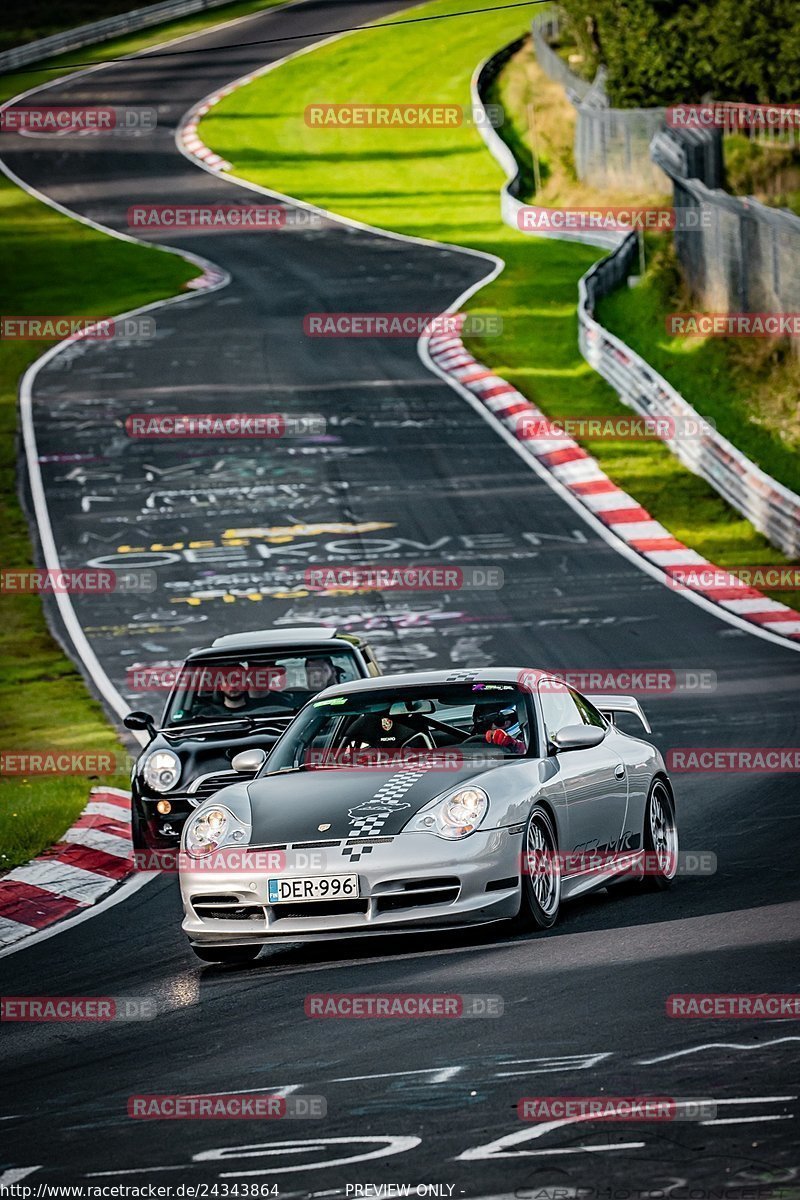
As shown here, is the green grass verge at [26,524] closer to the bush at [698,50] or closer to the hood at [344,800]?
the hood at [344,800]

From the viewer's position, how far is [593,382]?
29344mm

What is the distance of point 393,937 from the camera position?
30.1ft

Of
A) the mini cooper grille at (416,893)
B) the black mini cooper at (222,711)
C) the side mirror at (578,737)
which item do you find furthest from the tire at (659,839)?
the black mini cooper at (222,711)

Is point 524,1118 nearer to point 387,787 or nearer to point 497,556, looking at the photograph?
point 387,787

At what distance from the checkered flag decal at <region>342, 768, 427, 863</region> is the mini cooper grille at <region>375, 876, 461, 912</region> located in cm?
20

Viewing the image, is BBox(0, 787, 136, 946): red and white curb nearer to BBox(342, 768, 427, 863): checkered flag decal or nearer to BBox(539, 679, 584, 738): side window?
BBox(342, 768, 427, 863): checkered flag decal

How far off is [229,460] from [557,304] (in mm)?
9722

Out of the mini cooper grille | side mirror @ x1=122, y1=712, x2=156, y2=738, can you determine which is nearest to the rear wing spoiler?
the mini cooper grille

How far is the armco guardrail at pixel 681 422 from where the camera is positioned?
21422mm

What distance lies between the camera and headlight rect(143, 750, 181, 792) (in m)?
12.1

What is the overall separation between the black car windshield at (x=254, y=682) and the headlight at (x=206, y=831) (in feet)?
12.8

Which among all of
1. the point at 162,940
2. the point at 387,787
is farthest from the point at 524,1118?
the point at 162,940

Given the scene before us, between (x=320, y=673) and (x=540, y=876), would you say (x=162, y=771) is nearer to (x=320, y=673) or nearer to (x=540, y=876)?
(x=320, y=673)

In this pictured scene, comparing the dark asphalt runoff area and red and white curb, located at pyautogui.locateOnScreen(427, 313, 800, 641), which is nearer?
the dark asphalt runoff area
